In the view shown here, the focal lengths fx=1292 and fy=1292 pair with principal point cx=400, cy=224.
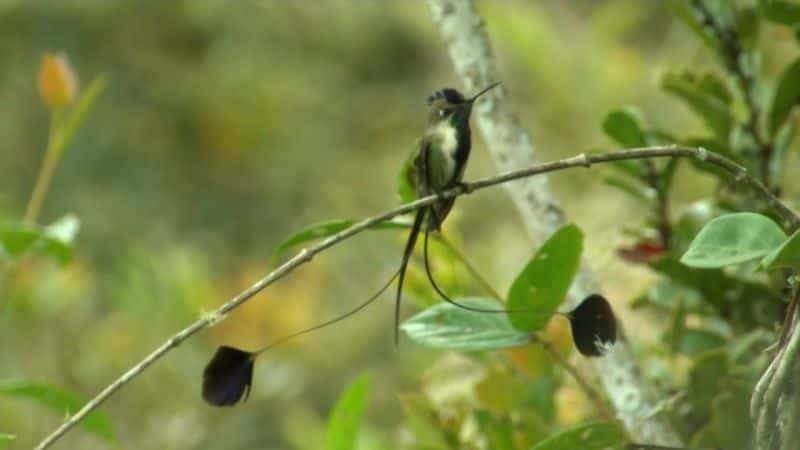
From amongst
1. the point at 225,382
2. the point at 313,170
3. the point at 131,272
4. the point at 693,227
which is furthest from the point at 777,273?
the point at 313,170

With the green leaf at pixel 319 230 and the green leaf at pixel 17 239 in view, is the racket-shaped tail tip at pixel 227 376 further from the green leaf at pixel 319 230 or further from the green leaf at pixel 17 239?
the green leaf at pixel 17 239

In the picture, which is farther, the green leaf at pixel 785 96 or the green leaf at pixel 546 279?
the green leaf at pixel 785 96

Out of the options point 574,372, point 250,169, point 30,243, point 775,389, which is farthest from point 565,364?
point 250,169

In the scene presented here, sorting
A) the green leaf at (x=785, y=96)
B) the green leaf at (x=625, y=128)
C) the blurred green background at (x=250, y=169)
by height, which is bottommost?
the green leaf at (x=785, y=96)

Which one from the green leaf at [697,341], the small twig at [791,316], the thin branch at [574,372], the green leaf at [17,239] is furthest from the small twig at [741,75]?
the green leaf at [17,239]

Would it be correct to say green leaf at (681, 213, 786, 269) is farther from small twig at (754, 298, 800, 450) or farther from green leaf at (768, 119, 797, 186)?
green leaf at (768, 119, 797, 186)

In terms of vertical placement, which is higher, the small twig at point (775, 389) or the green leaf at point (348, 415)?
the green leaf at point (348, 415)

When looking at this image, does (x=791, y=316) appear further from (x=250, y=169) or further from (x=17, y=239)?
(x=250, y=169)
